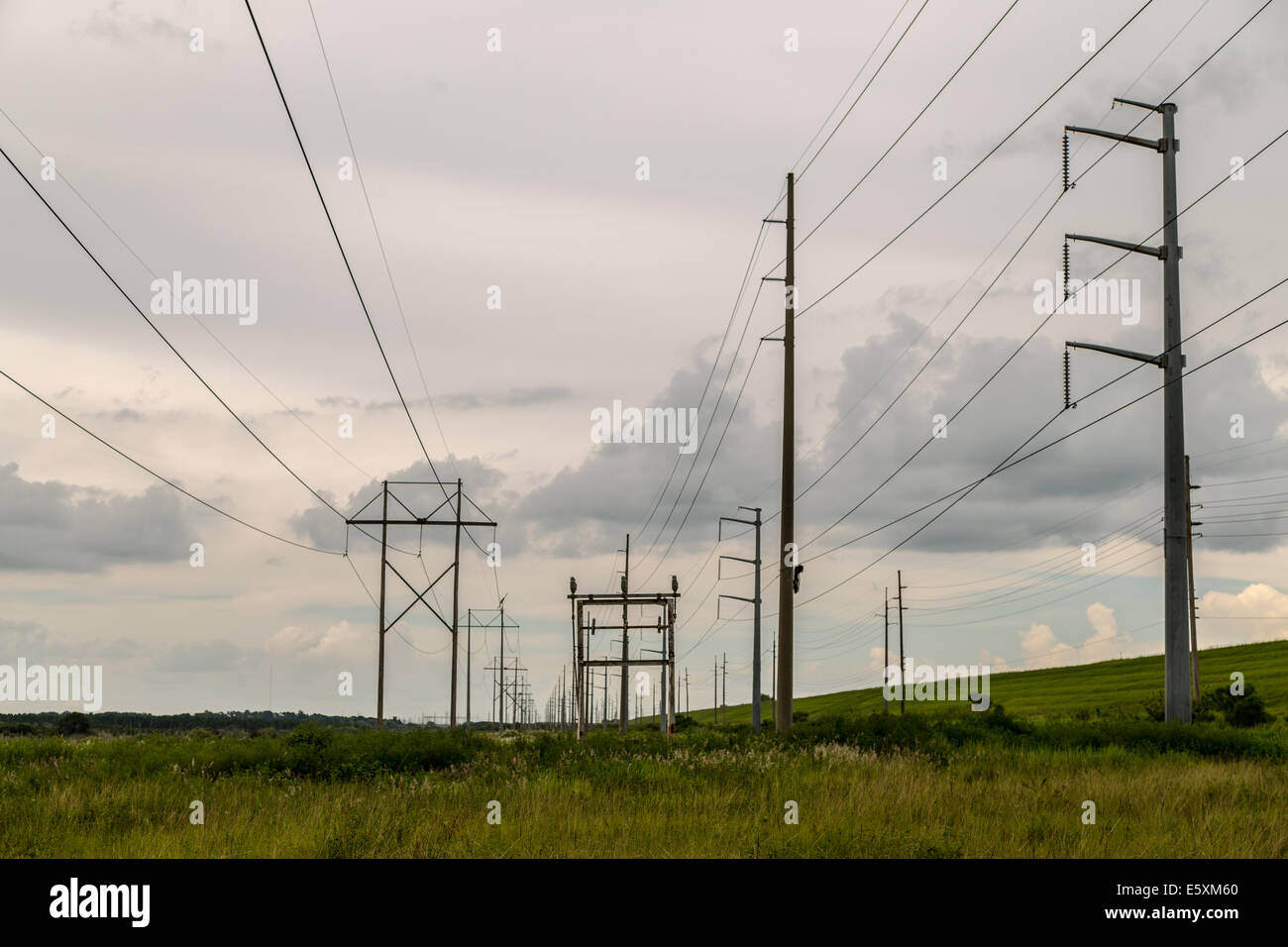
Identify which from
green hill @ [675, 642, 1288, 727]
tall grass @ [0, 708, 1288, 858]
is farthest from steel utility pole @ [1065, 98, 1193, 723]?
green hill @ [675, 642, 1288, 727]

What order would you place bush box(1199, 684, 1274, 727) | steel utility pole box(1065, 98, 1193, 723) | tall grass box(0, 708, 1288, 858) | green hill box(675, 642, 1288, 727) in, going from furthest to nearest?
green hill box(675, 642, 1288, 727)
bush box(1199, 684, 1274, 727)
steel utility pole box(1065, 98, 1193, 723)
tall grass box(0, 708, 1288, 858)

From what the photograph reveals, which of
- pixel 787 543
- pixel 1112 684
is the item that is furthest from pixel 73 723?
pixel 1112 684

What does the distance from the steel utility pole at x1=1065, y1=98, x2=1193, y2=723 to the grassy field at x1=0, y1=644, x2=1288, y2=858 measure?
1815mm

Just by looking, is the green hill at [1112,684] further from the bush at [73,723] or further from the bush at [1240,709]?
the bush at [73,723]

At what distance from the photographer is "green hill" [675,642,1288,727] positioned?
2872 inches

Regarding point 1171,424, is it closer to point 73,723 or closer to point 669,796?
point 669,796

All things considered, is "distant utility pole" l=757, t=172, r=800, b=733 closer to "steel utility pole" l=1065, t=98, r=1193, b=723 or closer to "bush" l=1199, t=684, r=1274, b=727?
"steel utility pole" l=1065, t=98, r=1193, b=723

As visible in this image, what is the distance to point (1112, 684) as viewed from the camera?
96.4 meters
